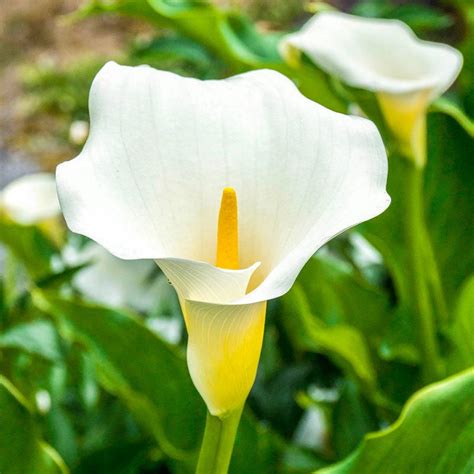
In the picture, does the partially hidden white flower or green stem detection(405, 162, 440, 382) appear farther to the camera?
the partially hidden white flower

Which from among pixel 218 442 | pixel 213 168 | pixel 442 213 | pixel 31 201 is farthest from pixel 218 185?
pixel 31 201

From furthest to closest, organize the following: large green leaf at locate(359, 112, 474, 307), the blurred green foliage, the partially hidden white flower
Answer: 1. the partially hidden white flower
2. large green leaf at locate(359, 112, 474, 307)
3. the blurred green foliage

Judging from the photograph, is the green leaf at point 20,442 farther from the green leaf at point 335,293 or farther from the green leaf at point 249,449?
the green leaf at point 335,293

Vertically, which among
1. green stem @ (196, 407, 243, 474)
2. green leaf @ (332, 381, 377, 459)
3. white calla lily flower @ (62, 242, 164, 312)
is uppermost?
green stem @ (196, 407, 243, 474)

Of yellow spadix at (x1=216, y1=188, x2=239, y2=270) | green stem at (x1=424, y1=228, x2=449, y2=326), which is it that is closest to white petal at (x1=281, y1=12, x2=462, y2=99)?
green stem at (x1=424, y1=228, x2=449, y2=326)

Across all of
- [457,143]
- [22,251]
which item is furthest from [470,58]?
[22,251]

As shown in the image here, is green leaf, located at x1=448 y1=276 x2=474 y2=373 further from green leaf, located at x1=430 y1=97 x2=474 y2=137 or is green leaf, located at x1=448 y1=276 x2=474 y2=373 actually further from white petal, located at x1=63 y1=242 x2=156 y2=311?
white petal, located at x1=63 y1=242 x2=156 y2=311

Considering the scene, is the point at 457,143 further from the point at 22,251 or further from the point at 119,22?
the point at 119,22

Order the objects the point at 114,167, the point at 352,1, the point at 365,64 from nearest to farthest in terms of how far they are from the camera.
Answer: the point at 114,167
the point at 365,64
the point at 352,1

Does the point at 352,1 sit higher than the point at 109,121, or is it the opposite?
the point at 109,121
